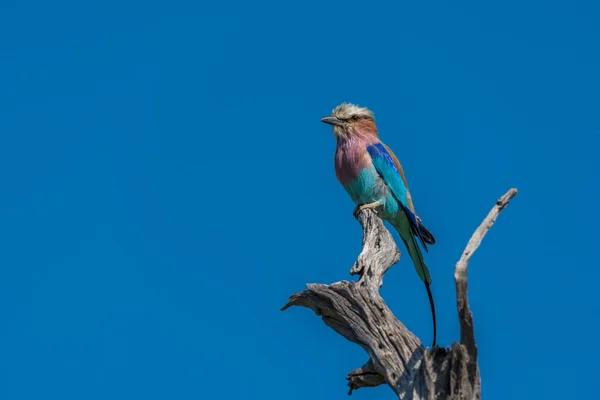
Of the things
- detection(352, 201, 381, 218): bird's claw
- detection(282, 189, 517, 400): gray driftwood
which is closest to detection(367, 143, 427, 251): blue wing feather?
detection(352, 201, 381, 218): bird's claw

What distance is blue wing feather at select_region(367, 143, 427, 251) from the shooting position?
738cm

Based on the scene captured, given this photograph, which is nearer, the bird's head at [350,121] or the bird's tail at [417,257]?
the bird's tail at [417,257]

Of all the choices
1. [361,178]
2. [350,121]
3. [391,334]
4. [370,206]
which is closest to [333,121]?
[350,121]

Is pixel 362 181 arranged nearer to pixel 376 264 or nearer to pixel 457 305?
pixel 376 264

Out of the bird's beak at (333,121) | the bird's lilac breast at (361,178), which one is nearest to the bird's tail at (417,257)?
the bird's lilac breast at (361,178)

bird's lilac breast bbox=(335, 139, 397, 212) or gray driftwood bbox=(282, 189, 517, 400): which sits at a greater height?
bird's lilac breast bbox=(335, 139, 397, 212)

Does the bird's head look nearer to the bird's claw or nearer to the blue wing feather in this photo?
the blue wing feather

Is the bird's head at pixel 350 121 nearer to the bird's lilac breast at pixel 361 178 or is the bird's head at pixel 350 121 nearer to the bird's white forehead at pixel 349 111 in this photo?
the bird's white forehead at pixel 349 111

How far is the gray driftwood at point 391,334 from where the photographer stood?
12.1ft

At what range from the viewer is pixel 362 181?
24.3ft

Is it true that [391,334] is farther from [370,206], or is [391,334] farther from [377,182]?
[377,182]

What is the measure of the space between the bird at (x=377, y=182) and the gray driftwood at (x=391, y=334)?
1.74m

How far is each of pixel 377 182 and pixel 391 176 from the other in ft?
0.52

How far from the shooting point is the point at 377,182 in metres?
7.40
